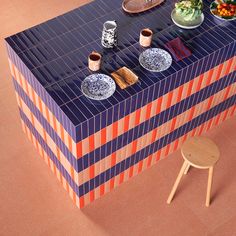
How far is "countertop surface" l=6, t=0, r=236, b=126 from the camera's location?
11.5ft

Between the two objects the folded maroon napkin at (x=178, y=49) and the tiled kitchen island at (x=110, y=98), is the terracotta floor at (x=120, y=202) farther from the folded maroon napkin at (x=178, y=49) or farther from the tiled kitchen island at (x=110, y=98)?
the folded maroon napkin at (x=178, y=49)

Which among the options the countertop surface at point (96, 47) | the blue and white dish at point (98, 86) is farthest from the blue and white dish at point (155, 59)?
the blue and white dish at point (98, 86)

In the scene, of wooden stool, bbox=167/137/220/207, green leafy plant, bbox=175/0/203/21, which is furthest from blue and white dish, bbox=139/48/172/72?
wooden stool, bbox=167/137/220/207

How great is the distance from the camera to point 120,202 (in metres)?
4.21

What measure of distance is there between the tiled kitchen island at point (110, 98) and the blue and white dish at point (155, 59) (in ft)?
0.16

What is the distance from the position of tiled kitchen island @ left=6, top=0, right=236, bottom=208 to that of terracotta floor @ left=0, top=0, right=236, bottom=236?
133mm

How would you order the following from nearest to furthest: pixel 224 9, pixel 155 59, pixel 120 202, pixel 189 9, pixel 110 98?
pixel 110 98 < pixel 155 59 < pixel 189 9 < pixel 224 9 < pixel 120 202

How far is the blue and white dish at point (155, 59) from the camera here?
3705 mm

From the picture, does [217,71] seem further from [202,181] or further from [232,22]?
[202,181]

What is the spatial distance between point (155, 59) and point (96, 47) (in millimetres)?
524

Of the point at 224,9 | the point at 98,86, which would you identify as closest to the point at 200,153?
the point at 98,86

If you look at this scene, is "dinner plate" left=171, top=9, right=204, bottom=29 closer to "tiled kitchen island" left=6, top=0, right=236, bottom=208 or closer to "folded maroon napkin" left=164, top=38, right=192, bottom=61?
"tiled kitchen island" left=6, top=0, right=236, bottom=208

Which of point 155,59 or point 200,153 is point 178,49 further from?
point 200,153

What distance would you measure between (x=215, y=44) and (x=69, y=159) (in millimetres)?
1623
